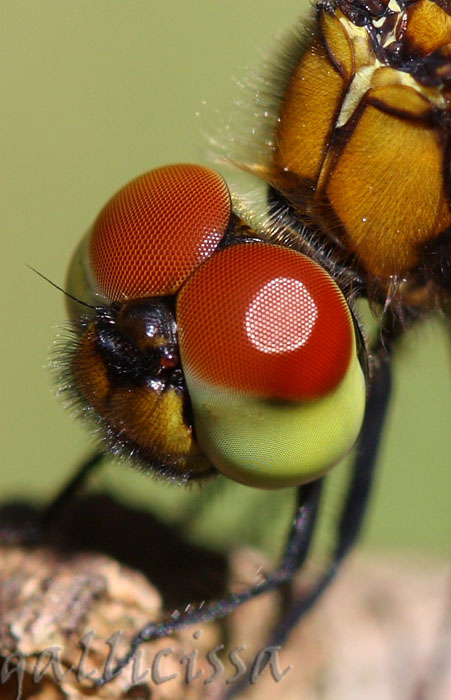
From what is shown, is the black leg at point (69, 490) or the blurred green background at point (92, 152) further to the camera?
the blurred green background at point (92, 152)

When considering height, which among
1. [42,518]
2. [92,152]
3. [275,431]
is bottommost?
[92,152]

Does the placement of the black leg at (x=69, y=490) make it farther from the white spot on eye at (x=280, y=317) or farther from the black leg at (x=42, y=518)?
the white spot on eye at (x=280, y=317)

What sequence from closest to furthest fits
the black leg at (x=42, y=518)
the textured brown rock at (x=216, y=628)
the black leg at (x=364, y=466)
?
the textured brown rock at (x=216, y=628) → the black leg at (x=42, y=518) → the black leg at (x=364, y=466)

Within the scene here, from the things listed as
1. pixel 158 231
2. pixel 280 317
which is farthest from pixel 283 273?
pixel 158 231

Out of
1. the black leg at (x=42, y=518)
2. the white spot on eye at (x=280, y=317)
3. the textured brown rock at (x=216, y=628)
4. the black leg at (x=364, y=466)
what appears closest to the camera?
the white spot on eye at (x=280, y=317)

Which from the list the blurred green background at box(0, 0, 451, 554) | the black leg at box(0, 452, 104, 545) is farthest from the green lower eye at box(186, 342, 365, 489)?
the blurred green background at box(0, 0, 451, 554)

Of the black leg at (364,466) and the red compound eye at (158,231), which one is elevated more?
the red compound eye at (158,231)

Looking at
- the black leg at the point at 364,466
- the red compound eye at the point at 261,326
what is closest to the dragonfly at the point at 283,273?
the red compound eye at the point at 261,326

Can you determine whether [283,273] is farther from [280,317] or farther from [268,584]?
[268,584]
